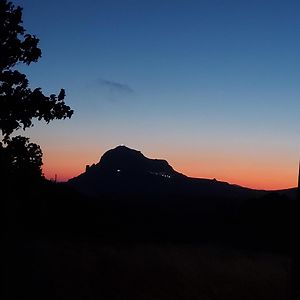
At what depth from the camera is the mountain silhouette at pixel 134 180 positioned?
150375 millimetres

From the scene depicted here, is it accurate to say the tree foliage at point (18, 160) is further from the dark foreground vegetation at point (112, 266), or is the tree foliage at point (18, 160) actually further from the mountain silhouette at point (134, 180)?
the mountain silhouette at point (134, 180)

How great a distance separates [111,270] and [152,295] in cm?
342

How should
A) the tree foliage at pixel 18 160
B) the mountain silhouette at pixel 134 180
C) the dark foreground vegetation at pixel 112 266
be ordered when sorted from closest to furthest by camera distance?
the dark foreground vegetation at pixel 112 266, the tree foliage at pixel 18 160, the mountain silhouette at pixel 134 180

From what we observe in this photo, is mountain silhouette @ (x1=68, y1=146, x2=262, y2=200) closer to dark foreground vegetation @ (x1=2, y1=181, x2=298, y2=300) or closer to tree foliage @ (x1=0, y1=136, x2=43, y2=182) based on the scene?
dark foreground vegetation @ (x1=2, y1=181, x2=298, y2=300)

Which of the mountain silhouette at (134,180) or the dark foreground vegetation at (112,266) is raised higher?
the mountain silhouette at (134,180)

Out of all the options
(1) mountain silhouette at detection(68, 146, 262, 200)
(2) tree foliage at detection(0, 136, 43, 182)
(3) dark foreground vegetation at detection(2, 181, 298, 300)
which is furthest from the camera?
(1) mountain silhouette at detection(68, 146, 262, 200)

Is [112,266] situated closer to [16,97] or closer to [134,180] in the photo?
[16,97]

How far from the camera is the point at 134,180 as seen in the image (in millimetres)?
158500

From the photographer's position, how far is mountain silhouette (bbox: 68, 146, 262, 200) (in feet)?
493

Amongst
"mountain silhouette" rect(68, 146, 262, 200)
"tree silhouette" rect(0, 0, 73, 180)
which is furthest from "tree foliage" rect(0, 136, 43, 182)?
"mountain silhouette" rect(68, 146, 262, 200)

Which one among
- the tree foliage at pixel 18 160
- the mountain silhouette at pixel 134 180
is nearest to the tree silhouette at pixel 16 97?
the tree foliage at pixel 18 160

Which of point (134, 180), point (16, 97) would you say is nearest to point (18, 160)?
point (16, 97)

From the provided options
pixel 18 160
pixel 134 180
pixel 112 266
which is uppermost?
pixel 134 180

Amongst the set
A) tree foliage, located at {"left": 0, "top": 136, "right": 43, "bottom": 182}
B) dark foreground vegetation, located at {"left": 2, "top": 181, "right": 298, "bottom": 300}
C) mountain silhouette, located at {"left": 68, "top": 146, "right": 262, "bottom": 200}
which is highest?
mountain silhouette, located at {"left": 68, "top": 146, "right": 262, "bottom": 200}
